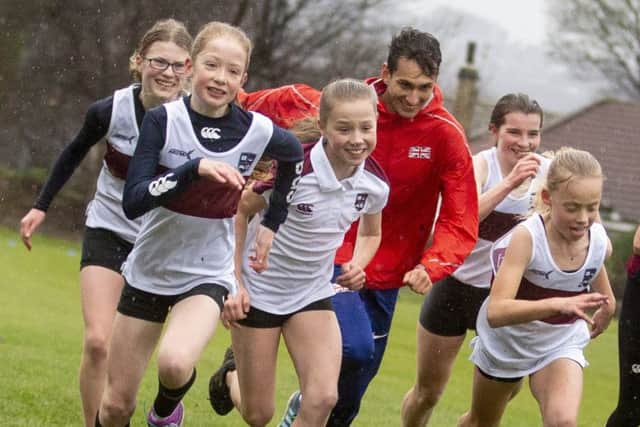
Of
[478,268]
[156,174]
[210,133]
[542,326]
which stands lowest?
[478,268]

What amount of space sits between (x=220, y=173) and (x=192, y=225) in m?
0.64

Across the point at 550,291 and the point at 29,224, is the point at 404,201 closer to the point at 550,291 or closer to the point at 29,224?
the point at 550,291

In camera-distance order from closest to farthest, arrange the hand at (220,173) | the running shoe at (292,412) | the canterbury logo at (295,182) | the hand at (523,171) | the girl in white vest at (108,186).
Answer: the hand at (220,173) → the canterbury logo at (295,182) → the girl in white vest at (108,186) → the running shoe at (292,412) → the hand at (523,171)

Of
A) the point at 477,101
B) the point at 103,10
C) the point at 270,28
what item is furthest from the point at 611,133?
the point at 103,10

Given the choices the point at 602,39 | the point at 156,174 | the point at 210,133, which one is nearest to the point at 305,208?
the point at 210,133

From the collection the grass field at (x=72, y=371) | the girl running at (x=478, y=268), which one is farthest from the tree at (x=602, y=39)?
the girl running at (x=478, y=268)

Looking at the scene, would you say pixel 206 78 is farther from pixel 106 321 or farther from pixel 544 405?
pixel 544 405

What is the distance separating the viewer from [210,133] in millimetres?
5719

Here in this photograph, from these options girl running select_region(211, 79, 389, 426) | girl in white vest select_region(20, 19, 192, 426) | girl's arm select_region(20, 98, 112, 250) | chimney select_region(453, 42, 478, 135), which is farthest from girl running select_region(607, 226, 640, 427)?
chimney select_region(453, 42, 478, 135)

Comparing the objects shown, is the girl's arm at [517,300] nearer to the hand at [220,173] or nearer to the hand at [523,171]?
the hand at [523,171]

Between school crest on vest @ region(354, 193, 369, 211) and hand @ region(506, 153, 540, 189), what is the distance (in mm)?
1004

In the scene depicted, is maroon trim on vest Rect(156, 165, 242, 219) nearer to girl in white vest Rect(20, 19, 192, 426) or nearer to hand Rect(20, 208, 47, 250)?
girl in white vest Rect(20, 19, 192, 426)

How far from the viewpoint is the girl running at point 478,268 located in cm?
746

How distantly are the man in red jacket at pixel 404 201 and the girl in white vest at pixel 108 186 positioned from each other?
0.68 meters
